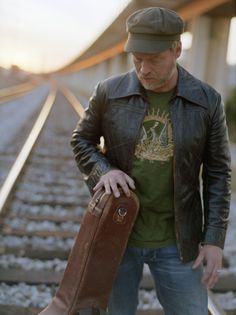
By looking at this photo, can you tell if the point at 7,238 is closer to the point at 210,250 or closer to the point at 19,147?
the point at 210,250

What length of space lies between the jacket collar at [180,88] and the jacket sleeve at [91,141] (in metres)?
0.07

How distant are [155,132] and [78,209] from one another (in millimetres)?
4110

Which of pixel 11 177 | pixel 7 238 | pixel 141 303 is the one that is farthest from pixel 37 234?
pixel 11 177

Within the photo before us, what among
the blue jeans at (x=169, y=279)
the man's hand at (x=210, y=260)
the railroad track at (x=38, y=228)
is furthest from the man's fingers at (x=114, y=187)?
the railroad track at (x=38, y=228)

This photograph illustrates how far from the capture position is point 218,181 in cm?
231

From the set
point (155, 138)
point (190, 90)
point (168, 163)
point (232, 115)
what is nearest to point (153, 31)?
point (190, 90)

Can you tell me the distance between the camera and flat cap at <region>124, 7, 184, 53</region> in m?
2.10

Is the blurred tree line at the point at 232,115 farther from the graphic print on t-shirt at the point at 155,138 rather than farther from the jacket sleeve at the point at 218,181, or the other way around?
the graphic print on t-shirt at the point at 155,138

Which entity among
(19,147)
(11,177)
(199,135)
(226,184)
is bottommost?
(19,147)

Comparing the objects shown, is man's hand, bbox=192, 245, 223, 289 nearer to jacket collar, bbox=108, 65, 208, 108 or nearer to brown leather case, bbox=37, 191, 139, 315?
brown leather case, bbox=37, 191, 139, 315

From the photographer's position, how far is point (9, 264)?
449 cm

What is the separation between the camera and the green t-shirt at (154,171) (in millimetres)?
2266

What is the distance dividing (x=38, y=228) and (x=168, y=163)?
3.42m

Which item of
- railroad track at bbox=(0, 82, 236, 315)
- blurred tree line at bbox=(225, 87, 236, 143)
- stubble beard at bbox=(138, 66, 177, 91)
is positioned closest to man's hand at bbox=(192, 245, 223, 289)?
stubble beard at bbox=(138, 66, 177, 91)
